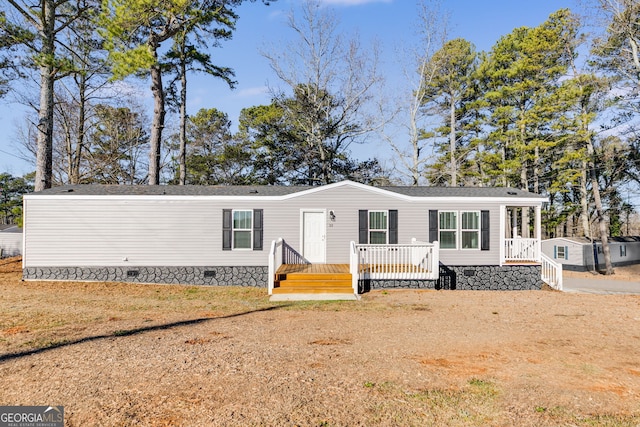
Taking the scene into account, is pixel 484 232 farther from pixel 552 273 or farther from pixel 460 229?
pixel 552 273

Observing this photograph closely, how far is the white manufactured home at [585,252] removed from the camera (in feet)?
75.5

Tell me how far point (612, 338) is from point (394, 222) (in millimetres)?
7424

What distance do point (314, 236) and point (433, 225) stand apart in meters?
4.11

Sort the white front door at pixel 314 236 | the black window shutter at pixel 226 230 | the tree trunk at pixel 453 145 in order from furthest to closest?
1. the tree trunk at pixel 453 145
2. the white front door at pixel 314 236
3. the black window shutter at pixel 226 230

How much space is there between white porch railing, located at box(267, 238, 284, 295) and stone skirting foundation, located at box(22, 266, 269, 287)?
1.04 metres

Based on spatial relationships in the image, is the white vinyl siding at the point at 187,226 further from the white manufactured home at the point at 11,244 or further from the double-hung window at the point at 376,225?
the white manufactured home at the point at 11,244

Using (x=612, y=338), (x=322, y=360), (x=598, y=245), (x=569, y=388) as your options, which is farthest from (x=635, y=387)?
(x=598, y=245)

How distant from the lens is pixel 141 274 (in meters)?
13.0

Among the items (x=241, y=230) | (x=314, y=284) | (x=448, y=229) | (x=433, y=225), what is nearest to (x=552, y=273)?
(x=448, y=229)

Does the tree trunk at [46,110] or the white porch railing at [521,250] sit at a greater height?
the tree trunk at [46,110]

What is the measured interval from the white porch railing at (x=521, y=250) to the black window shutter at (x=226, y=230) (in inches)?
372

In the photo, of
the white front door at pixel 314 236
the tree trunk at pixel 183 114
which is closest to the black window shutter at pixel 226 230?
Answer: the white front door at pixel 314 236

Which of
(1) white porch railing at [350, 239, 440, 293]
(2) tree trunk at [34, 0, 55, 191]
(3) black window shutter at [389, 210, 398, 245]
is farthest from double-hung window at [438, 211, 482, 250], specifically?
(2) tree trunk at [34, 0, 55, 191]

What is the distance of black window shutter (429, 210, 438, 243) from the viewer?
1323 cm
